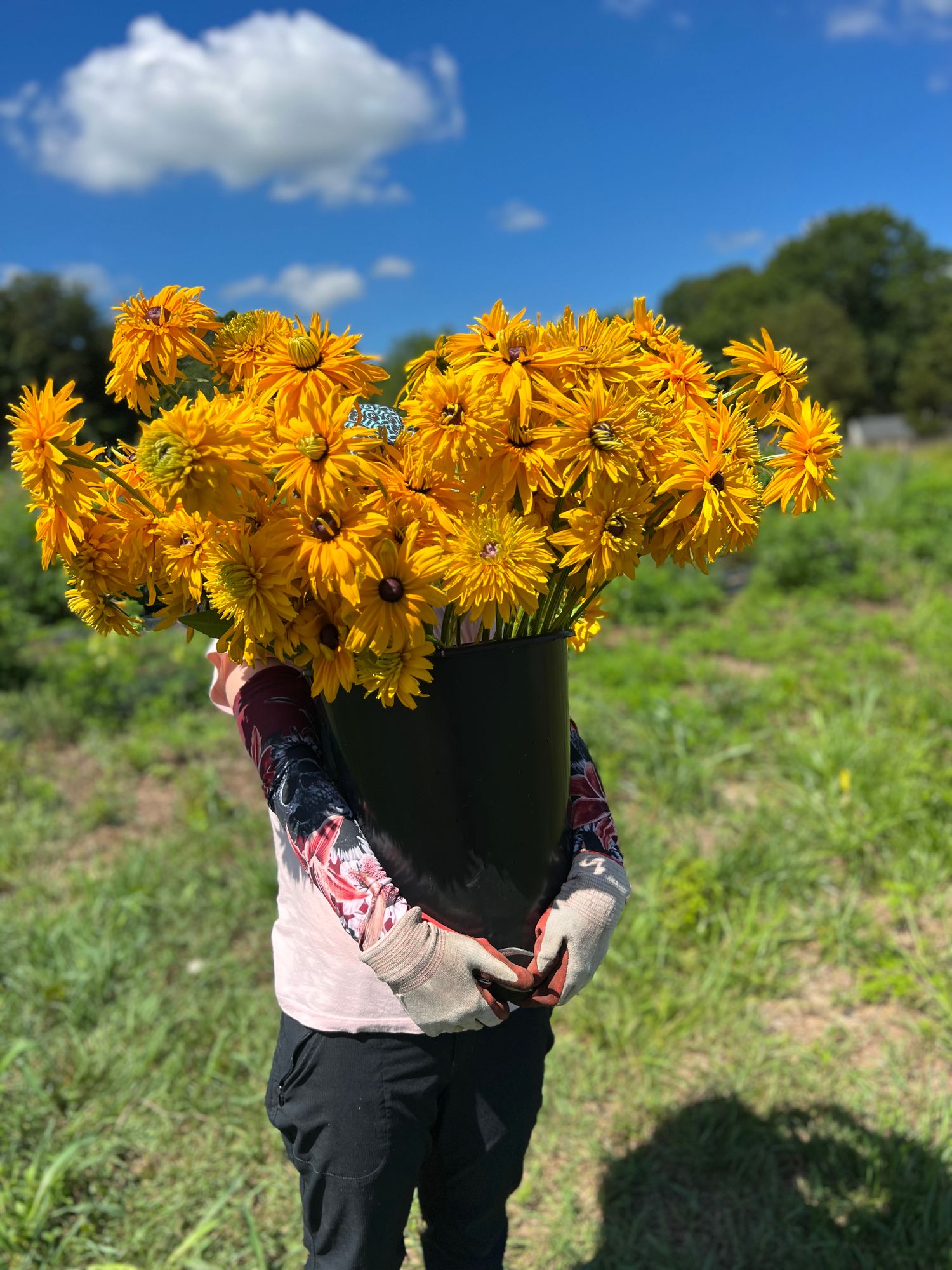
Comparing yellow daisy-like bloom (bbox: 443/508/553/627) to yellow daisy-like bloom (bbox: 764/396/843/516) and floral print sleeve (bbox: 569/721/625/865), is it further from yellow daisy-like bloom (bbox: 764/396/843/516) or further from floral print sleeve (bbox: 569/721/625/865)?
floral print sleeve (bbox: 569/721/625/865)

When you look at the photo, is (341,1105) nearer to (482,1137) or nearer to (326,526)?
(482,1137)

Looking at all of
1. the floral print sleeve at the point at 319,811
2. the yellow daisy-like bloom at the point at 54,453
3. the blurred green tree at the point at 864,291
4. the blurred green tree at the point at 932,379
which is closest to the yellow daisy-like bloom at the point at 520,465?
the yellow daisy-like bloom at the point at 54,453

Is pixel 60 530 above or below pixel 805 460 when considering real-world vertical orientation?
below

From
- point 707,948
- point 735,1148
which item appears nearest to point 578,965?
point 735,1148

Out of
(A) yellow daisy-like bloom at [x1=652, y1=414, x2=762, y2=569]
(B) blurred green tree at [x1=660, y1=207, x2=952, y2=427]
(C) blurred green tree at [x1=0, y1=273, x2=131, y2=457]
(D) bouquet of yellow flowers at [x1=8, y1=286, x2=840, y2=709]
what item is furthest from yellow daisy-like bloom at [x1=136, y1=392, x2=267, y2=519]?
(B) blurred green tree at [x1=660, y1=207, x2=952, y2=427]

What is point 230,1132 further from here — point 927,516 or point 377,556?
point 927,516

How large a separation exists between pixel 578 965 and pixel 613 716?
8.89 feet

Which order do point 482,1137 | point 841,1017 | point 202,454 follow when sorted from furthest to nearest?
point 841,1017 → point 482,1137 → point 202,454

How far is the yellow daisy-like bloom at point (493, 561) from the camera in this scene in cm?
73

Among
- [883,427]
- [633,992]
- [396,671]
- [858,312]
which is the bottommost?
[633,992]

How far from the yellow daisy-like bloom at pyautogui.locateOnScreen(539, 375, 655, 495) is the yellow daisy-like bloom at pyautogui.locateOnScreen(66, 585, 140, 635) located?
1.42 feet

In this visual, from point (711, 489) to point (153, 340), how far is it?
519 mm

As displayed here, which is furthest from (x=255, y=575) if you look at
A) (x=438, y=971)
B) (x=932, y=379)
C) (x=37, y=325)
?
(x=932, y=379)

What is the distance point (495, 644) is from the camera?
2.81 feet
